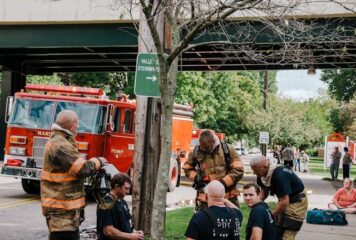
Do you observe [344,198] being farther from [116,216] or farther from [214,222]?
[214,222]

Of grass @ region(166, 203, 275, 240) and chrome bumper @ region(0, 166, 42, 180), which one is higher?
chrome bumper @ region(0, 166, 42, 180)

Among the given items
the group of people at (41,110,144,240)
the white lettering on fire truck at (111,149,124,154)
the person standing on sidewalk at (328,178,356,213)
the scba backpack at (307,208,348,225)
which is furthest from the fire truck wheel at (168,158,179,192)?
the group of people at (41,110,144,240)

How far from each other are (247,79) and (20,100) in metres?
55.1

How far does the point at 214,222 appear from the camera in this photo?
4918 millimetres

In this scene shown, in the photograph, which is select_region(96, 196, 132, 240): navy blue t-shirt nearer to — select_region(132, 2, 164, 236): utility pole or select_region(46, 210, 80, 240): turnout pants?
select_region(46, 210, 80, 240): turnout pants

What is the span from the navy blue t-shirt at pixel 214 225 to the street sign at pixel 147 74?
10.4 ft

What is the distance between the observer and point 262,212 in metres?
5.77

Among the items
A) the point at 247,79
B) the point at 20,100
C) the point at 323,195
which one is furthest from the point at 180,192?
the point at 247,79

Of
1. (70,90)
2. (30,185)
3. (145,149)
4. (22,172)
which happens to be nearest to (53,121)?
(70,90)

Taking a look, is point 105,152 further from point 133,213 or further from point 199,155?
point 199,155

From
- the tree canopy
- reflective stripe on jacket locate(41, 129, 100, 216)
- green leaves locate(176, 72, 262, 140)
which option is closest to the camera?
reflective stripe on jacket locate(41, 129, 100, 216)

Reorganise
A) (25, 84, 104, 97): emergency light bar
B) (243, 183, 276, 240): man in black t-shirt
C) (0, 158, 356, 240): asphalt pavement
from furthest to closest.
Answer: (25, 84, 104, 97): emergency light bar
(0, 158, 356, 240): asphalt pavement
(243, 183, 276, 240): man in black t-shirt

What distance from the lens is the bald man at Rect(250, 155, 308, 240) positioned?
6660 mm

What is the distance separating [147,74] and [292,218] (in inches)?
106
